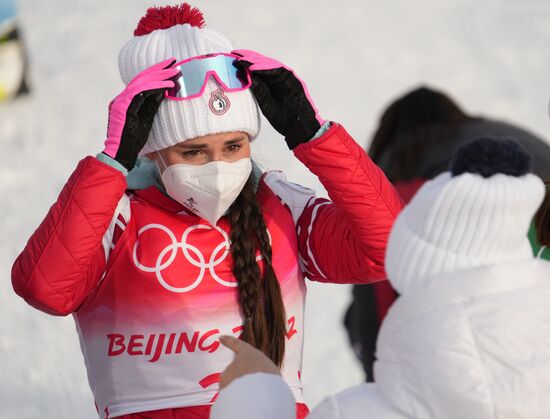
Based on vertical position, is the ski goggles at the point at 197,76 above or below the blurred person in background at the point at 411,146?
above

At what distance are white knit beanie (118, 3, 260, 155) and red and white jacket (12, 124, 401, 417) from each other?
0.17 metres

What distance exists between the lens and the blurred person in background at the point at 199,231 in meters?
2.55

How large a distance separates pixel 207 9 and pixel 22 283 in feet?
15.0

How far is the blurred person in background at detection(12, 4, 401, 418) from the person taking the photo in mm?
2555

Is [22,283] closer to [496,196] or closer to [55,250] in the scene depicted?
→ [55,250]

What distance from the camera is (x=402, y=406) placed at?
161 cm

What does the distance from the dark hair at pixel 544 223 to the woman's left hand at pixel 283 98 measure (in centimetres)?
63

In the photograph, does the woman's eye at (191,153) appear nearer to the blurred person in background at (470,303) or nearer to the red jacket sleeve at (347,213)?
the red jacket sleeve at (347,213)

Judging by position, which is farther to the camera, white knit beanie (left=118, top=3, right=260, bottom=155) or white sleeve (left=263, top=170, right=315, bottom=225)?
white sleeve (left=263, top=170, right=315, bottom=225)

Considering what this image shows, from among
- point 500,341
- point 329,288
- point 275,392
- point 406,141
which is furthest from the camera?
point 329,288

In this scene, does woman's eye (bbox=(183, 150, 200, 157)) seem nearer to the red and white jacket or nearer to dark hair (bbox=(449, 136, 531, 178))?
the red and white jacket

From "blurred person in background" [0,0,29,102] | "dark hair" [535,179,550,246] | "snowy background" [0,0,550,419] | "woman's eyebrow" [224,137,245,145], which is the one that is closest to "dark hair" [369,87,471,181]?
"snowy background" [0,0,550,419]

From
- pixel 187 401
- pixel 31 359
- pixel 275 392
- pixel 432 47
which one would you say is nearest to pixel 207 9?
pixel 432 47

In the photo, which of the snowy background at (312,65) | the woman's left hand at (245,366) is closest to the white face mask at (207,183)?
the woman's left hand at (245,366)
